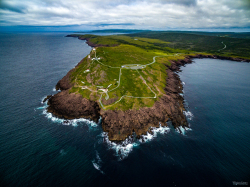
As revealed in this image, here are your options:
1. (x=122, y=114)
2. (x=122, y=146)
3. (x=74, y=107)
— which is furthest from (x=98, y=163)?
(x=74, y=107)

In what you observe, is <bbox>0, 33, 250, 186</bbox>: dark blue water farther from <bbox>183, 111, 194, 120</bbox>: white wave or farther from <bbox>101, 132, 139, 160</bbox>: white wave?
<bbox>183, 111, 194, 120</bbox>: white wave

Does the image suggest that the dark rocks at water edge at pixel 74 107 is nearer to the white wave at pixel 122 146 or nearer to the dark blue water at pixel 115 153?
the dark blue water at pixel 115 153

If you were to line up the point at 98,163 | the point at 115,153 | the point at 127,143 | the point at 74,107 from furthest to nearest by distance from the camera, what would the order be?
the point at 74,107, the point at 127,143, the point at 115,153, the point at 98,163

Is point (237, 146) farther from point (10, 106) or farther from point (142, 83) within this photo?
point (10, 106)

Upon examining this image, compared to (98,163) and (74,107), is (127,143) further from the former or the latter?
(74,107)

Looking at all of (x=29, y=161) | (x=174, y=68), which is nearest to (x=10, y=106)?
(x=29, y=161)

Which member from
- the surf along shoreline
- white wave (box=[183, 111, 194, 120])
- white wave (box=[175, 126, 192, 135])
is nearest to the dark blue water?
white wave (box=[175, 126, 192, 135])

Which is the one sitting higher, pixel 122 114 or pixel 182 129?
pixel 122 114

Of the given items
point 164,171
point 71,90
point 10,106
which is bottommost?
point 164,171
